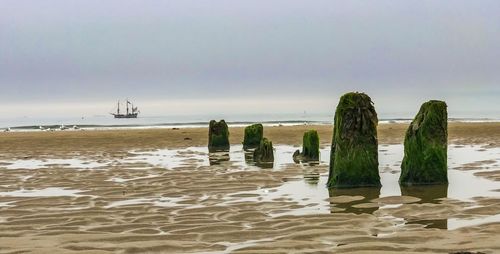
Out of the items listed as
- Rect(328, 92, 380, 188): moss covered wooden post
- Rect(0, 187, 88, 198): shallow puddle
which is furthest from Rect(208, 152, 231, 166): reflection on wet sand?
Rect(328, 92, 380, 188): moss covered wooden post

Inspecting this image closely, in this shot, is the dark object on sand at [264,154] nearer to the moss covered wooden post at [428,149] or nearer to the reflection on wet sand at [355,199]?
the moss covered wooden post at [428,149]

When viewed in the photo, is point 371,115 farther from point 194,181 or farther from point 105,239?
point 105,239

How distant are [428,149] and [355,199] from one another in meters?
3.04

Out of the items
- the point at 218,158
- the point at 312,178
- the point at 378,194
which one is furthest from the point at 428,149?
the point at 218,158

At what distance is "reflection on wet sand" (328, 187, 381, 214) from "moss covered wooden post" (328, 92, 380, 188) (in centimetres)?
36

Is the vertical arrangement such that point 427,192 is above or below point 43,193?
above

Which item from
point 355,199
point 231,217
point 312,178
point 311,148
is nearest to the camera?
point 231,217

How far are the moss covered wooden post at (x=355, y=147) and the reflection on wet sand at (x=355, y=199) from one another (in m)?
0.36

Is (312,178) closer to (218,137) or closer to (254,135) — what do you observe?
(254,135)

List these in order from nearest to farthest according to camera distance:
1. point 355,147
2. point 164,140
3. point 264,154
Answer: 1. point 355,147
2. point 264,154
3. point 164,140

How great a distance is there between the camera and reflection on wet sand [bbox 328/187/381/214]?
405 inches

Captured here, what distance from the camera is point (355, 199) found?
11.5 m

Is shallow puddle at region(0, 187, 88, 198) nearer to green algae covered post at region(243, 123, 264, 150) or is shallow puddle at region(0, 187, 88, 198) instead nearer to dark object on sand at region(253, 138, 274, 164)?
dark object on sand at region(253, 138, 274, 164)

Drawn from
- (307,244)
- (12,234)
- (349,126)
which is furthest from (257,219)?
(349,126)
